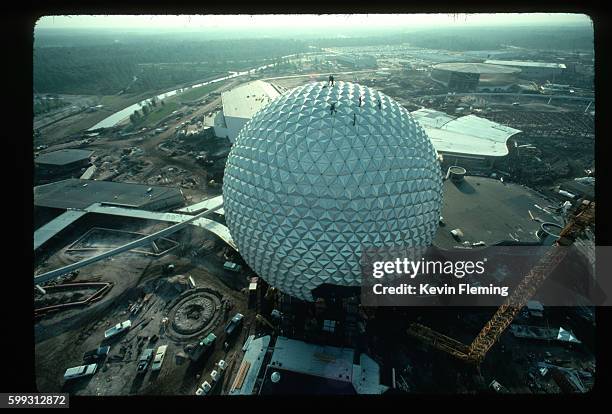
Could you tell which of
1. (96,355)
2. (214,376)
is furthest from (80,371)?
(214,376)

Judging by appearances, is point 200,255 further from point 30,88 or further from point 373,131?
point 30,88

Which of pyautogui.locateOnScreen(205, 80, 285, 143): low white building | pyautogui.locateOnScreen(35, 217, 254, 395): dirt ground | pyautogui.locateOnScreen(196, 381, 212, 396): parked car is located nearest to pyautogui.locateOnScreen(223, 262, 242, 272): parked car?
pyautogui.locateOnScreen(35, 217, 254, 395): dirt ground

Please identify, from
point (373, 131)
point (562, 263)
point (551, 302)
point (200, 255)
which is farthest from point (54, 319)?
point (562, 263)

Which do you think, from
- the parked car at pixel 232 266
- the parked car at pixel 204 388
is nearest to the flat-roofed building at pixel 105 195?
the parked car at pixel 232 266

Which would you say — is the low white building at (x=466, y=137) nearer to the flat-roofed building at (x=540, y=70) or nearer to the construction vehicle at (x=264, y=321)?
the construction vehicle at (x=264, y=321)

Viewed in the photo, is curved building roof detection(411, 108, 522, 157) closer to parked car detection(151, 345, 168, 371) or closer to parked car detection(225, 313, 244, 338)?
parked car detection(225, 313, 244, 338)

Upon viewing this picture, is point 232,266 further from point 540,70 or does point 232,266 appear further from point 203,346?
point 540,70
